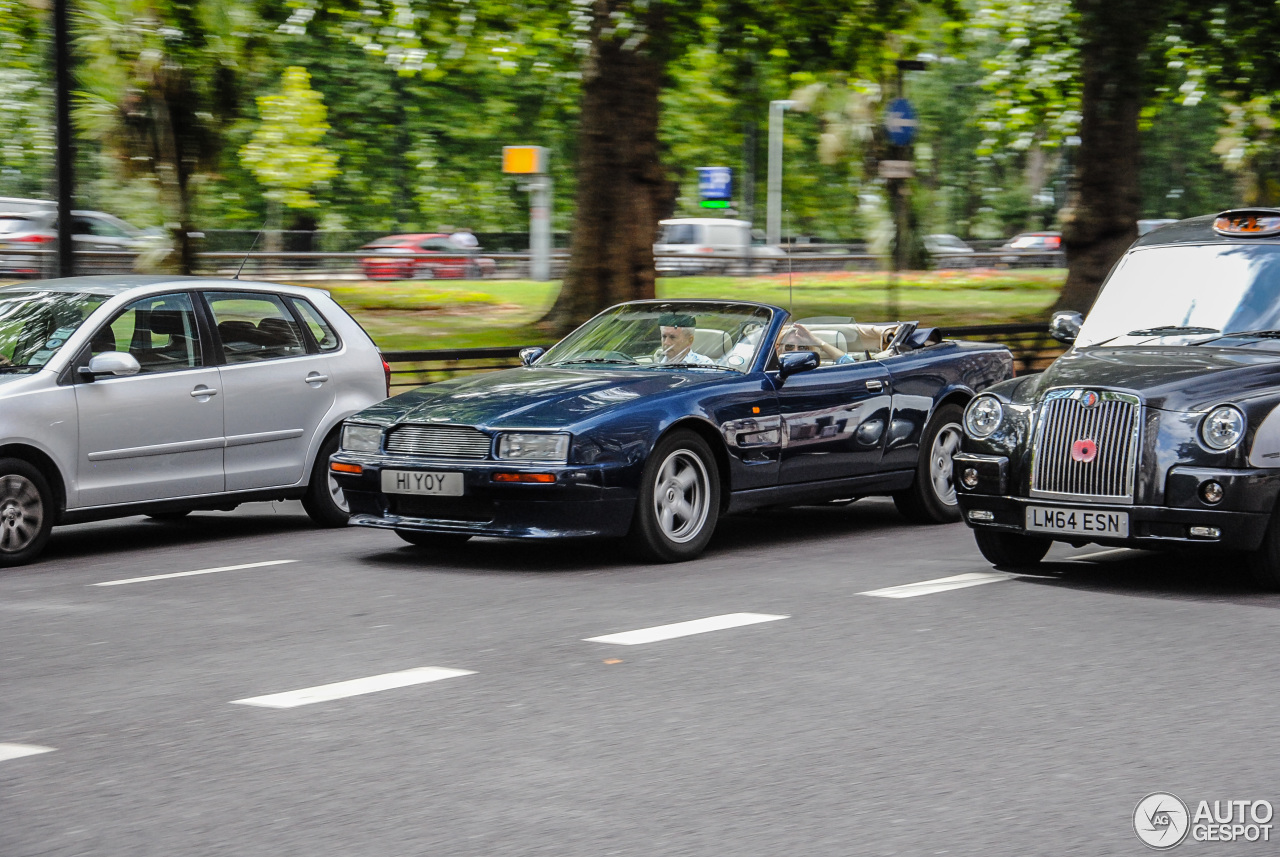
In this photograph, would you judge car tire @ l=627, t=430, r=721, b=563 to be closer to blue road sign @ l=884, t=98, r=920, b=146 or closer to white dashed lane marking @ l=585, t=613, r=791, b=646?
white dashed lane marking @ l=585, t=613, r=791, b=646

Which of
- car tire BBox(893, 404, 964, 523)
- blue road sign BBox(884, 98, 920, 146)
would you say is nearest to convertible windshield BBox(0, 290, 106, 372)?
car tire BBox(893, 404, 964, 523)

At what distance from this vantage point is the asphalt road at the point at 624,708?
4273mm

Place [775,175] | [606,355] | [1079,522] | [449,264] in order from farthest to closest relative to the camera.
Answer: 1. [775,175]
2. [449,264]
3. [606,355]
4. [1079,522]

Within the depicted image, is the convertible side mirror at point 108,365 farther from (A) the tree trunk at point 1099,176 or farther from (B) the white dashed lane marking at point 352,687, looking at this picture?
(A) the tree trunk at point 1099,176

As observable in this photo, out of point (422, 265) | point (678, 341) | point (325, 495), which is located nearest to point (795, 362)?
point (678, 341)

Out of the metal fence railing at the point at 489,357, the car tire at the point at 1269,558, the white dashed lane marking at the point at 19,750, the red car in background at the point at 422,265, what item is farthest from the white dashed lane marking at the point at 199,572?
the red car in background at the point at 422,265

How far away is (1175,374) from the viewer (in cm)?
806

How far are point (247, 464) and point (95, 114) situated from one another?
61.0ft

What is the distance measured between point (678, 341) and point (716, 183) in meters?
17.3

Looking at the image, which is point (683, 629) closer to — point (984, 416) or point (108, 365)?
point (984, 416)

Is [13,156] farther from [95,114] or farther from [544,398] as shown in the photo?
[544,398]

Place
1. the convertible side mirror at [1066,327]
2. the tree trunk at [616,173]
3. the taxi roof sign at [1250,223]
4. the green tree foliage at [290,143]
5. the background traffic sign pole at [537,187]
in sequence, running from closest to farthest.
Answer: the taxi roof sign at [1250,223] < the convertible side mirror at [1066,327] < the tree trunk at [616,173] < the background traffic sign pole at [537,187] < the green tree foliage at [290,143]

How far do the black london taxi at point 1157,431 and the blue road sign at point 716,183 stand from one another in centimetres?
1758

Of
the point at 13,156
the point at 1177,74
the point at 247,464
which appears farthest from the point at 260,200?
the point at 247,464
